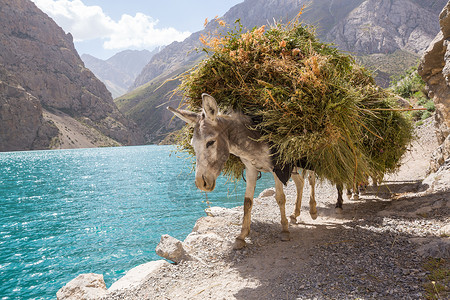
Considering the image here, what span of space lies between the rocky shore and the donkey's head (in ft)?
5.67

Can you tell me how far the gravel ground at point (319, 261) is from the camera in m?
3.26

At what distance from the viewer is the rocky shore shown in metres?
3.28

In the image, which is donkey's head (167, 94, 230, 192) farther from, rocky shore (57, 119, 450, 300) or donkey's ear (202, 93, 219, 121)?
rocky shore (57, 119, 450, 300)

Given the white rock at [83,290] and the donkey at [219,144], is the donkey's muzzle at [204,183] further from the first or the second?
the white rock at [83,290]

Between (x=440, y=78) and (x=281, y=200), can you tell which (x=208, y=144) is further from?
(x=440, y=78)

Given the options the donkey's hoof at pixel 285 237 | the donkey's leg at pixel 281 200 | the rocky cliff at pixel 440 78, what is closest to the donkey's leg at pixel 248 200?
the donkey's leg at pixel 281 200

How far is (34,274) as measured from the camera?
905cm

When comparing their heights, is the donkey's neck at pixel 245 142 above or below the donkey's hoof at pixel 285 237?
above

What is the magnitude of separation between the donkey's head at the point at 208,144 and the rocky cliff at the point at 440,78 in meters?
7.99

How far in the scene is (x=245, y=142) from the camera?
4.40 metres

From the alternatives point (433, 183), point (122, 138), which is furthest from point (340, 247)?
point (122, 138)

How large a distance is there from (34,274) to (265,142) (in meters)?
10.1

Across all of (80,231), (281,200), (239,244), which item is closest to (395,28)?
(281,200)

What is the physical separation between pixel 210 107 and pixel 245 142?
968 mm
